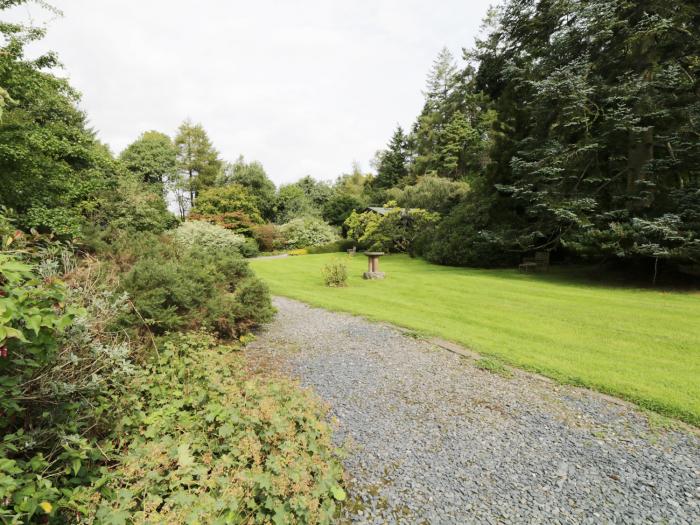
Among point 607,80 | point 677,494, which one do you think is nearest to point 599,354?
point 677,494

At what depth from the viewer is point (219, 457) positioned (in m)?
2.46

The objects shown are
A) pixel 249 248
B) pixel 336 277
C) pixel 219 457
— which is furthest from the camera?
pixel 249 248

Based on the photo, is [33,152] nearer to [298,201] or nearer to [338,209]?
[338,209]

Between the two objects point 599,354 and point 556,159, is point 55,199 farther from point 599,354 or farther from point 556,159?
point 556,159

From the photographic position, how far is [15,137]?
7.43 meters

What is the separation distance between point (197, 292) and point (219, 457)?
283 centimetres

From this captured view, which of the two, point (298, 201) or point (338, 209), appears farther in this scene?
point (298, 201)

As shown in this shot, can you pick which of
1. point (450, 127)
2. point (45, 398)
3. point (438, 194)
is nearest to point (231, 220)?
point (438, 194)

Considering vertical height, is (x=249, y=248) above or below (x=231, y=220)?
below

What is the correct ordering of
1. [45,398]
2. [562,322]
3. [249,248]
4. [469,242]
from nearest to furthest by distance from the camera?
[45,398]
[562,322]
[469,242]
[249,248]

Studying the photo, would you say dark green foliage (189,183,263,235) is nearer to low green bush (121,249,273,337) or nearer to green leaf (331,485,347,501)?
low green bush (121,249,273,337)

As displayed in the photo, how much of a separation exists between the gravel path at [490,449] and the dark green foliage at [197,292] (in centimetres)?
101

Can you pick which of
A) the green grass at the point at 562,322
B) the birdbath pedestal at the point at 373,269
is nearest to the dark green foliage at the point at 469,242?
the green grass at the point at 562,322

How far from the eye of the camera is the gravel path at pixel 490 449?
2.31 m
